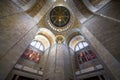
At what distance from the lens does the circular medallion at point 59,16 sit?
551 inches

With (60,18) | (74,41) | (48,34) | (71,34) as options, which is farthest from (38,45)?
(74,41)

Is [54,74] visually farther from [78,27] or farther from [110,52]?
[78,27]

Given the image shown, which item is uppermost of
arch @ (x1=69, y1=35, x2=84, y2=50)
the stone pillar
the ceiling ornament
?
the ceiling ornament

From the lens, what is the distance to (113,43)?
6422 millimetres

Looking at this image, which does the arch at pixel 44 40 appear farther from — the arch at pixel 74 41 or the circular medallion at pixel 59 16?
the arch at pixel 74 41

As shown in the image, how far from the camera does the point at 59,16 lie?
14.5 m

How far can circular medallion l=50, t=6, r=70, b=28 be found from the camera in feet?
45.9

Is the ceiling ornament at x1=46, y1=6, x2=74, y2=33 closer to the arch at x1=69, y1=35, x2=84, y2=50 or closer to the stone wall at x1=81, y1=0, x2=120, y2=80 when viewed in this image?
the arch at x1=69, y1=35, x2=84, y2=50

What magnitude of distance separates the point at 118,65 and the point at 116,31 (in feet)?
8.83

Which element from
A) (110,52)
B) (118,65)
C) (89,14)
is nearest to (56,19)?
(89,14)

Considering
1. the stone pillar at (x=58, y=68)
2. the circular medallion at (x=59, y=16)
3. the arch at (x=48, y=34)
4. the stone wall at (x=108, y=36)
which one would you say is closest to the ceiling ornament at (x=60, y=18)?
the circular medallion at (x=59, y=16)

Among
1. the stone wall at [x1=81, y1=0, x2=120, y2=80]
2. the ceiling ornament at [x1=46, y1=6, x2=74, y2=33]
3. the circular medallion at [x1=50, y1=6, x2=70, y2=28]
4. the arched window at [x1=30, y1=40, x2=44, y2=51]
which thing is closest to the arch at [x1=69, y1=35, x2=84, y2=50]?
the ceiling ornament at [x1=46, y1=6, x2=74, y2=33]

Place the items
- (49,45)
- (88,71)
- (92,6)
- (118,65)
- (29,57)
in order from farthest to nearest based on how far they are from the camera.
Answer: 1. (49,45)
2. (29,57)
3. (92,6)
4. (88,71)
5. (118,65)

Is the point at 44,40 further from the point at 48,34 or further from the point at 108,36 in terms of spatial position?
the point at 108,36
